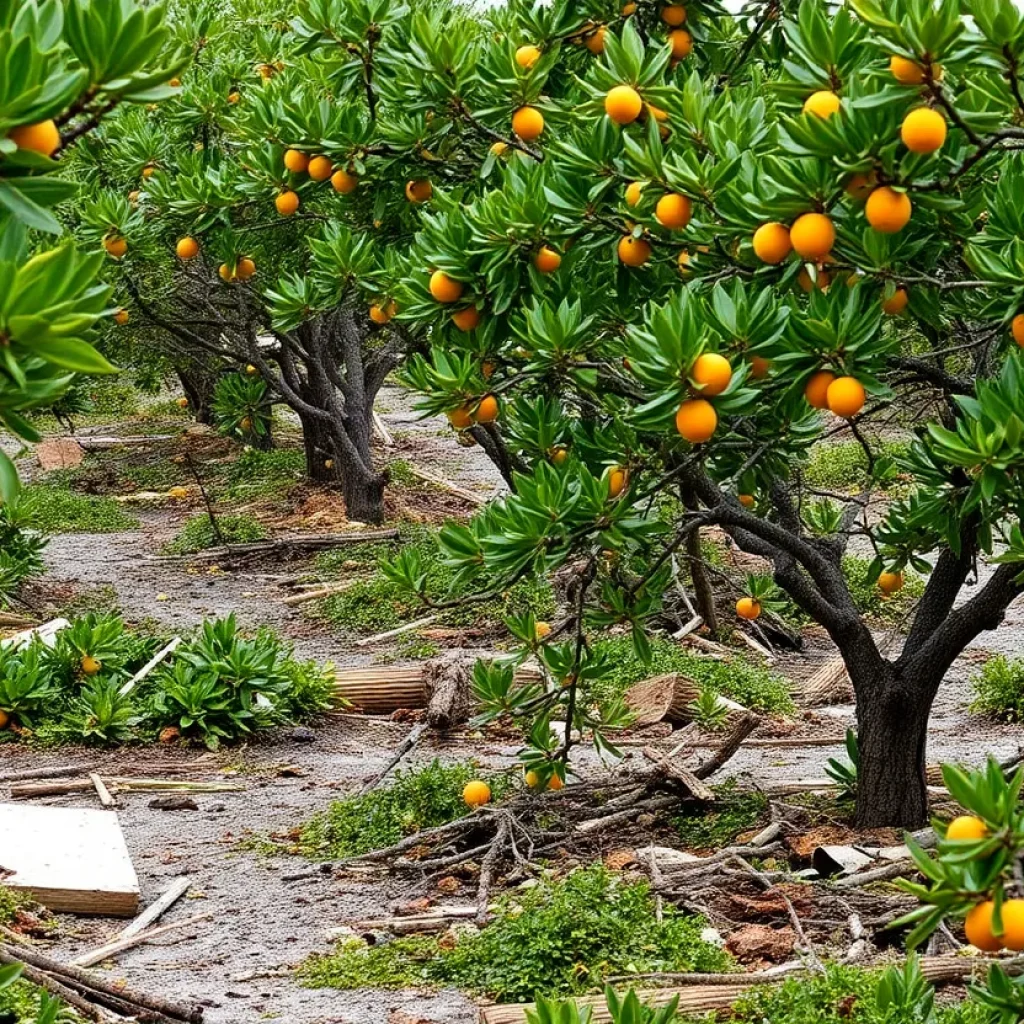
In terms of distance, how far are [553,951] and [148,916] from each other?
1.84 metres

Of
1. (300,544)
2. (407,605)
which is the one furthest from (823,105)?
(300,544)

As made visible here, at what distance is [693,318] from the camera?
3.54 meters

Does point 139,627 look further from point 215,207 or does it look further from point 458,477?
point 458,477

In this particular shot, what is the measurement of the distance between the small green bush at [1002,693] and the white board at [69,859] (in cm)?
550

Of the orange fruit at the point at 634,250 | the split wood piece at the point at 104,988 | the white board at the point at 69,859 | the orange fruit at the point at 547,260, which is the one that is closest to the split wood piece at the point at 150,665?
the white board at the point at 69,859

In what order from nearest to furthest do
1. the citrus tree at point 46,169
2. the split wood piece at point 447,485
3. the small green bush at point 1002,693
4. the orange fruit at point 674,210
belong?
1. the citrus tree at point 46,169
2. the orange fruit at point 674,210
3. the small green bush at point 1002,693
4. the split wood piece at point 447,485

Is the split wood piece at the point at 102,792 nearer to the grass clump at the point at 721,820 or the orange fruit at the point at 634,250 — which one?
the grass clump at the point at 721,820

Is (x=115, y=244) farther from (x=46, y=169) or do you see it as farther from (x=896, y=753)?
(x=46, y=169)

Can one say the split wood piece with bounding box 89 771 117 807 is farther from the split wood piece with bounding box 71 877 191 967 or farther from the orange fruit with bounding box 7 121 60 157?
the orange fruit with bounding box 7 121 60 157

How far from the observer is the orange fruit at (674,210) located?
404 centimetres

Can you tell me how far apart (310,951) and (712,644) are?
260 inches

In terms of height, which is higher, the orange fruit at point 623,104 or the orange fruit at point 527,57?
the orange fruit at point 527,57

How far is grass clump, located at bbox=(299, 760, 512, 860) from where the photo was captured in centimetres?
652

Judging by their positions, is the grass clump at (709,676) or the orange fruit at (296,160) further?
the grass clump at (709,676)
